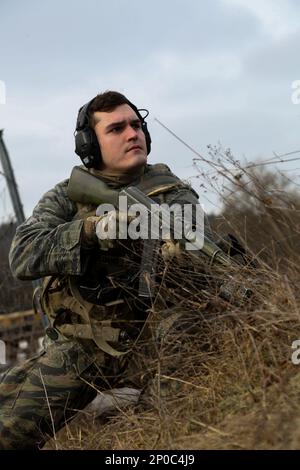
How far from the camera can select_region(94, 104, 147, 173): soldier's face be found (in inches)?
199

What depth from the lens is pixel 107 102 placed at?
17.0ft

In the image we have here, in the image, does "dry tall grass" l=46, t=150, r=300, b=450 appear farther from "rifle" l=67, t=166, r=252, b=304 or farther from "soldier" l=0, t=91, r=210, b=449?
"soldier" l=0, t=91, r=210, b=449

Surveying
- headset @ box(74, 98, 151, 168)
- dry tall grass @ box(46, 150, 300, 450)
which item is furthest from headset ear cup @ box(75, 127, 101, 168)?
dry tall grass @ box(46, 150, 300, 450)

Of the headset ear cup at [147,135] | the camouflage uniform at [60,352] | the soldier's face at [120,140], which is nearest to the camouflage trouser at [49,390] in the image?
the camouflage uniform at [60,352]

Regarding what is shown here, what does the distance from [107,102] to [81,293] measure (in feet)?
3.86

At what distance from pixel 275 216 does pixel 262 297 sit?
450 mm

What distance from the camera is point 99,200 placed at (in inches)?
193

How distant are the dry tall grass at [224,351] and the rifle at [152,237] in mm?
57

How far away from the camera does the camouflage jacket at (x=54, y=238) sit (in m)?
4.62

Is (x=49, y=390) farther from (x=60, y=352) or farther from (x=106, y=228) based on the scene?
(x=106, y=228)

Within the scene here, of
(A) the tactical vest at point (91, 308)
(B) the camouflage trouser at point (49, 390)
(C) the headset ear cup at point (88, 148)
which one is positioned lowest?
(B) the camouflage trouser at point (49, 390)

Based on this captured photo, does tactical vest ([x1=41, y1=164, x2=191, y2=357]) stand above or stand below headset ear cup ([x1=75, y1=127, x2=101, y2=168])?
below

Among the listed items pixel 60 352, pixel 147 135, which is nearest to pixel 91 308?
pixel 60 352

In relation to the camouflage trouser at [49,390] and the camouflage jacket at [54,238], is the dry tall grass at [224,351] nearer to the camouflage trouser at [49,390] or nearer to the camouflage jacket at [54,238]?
the camouflage trouser at [49,390]
